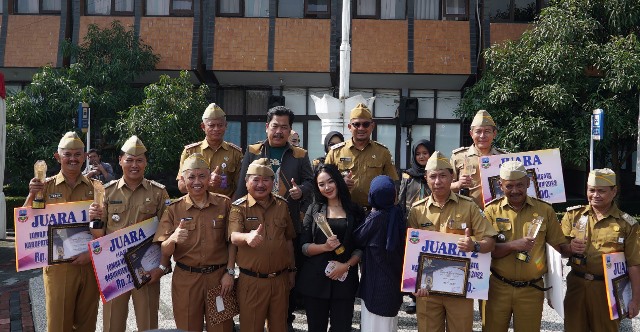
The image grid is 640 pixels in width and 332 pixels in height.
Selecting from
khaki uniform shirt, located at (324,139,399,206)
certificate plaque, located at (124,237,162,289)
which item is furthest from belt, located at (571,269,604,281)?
certificate plaque, located at (124,237,162,289)

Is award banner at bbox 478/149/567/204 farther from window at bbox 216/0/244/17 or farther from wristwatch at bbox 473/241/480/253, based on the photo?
window at bbox 216/0/244/17

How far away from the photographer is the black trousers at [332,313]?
16.9 feet

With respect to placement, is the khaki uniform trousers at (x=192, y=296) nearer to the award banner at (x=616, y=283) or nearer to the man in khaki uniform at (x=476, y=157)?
the man in khaki uniform at (x=476, y=157)

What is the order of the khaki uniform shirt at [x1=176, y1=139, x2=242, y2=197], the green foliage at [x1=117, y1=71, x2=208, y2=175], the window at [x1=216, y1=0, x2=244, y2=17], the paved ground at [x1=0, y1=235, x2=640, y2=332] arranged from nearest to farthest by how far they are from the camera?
the khaki uniform shirt at [x1=176, y1=139, x2=242, y2=197], the paved ground at [x1=0, y1=235, x2=640, y2=332], the green foliage at [x1=117, y1=71, x2=208, y2=175], the window at [x1=216, y1=0, x2=244, y2=17]

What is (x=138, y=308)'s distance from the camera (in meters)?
5.43

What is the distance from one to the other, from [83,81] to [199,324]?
13.7 meters

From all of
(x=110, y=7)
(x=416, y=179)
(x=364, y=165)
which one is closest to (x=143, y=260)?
(x=364, y=165)

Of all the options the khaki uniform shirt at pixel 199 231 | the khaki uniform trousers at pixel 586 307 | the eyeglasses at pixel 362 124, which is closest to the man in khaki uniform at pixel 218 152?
the khaki uniform shirt at pixel 199 231

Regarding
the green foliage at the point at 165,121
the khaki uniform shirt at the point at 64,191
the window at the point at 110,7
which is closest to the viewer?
the khaki uniform shirt at the point at 64,191

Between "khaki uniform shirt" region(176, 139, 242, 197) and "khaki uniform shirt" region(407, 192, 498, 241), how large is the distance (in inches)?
79.4

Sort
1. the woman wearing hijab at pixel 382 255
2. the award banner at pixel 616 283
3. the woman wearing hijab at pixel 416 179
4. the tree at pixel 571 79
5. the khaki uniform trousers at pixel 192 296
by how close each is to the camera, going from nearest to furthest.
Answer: the woman wearing hijab at pixel 382 255 → the award banner at pixel 616 283 → the khaki uniform trousers at pixel 192 296 → the woman wearing hijab at pixel 416 179 → the tree at pixel 571 79

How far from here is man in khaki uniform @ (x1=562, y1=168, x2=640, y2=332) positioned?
16.9 feet

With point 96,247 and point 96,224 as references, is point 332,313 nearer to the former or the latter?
point 96,247

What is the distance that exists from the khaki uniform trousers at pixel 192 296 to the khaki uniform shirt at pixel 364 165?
1509mm
